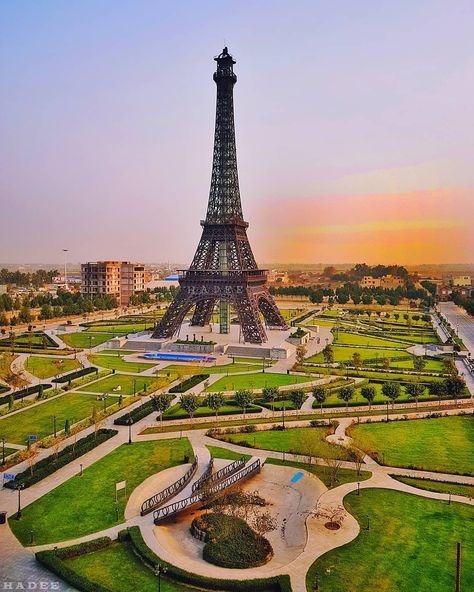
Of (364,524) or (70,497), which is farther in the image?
(70,497)

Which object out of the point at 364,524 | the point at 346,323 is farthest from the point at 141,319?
the point at 364,524

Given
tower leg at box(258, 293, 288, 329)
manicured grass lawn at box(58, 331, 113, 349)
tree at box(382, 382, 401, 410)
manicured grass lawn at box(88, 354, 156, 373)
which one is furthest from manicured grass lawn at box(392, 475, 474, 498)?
manicured grass lawn at box(58, 331, 113, 349)

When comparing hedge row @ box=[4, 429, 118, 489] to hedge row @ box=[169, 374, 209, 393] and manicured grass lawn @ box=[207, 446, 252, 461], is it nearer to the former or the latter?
manicured grass lawn @ box=[207, 446, 252, 461]

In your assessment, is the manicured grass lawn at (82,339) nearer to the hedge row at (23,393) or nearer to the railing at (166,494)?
the hedge row at (23,393)

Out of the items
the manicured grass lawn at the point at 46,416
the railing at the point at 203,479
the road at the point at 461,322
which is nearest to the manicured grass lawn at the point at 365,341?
the road at the point at 461,322

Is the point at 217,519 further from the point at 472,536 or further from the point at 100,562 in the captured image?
the point at 472,536

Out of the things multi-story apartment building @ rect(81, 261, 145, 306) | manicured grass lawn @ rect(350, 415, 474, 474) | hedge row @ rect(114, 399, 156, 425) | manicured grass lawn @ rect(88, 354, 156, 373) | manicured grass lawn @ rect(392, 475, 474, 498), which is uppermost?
multi-story apartment building @ rect(81, 261, 145, 306)
